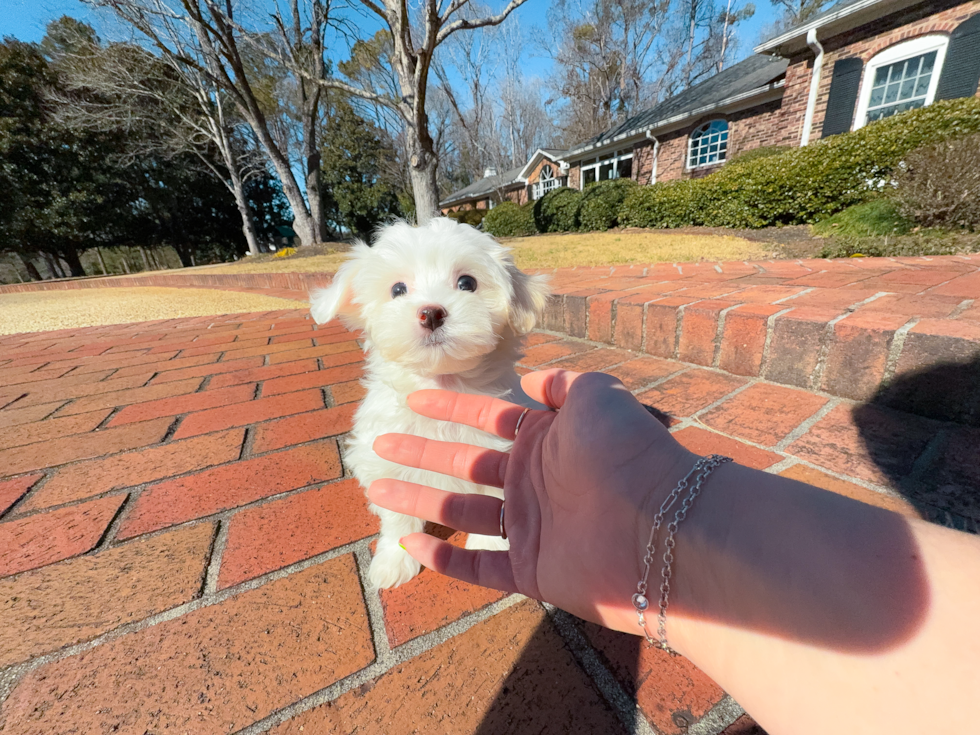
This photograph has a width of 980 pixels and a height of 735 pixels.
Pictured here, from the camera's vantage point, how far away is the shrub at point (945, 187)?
5.23 m

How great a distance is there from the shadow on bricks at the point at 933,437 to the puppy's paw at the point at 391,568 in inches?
63.0

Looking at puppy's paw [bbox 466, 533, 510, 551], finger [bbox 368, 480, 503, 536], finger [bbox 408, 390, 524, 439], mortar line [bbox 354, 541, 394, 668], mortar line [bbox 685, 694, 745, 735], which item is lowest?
puppy's paw [bbox 466, 533, 510, 551]

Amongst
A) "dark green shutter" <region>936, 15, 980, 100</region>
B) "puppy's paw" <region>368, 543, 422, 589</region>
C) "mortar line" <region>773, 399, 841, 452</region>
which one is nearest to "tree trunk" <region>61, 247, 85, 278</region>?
"puppy's paw" <region>368, 543, 422, 589</region>

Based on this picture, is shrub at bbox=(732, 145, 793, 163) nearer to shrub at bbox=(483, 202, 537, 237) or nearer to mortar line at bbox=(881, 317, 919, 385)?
shrub at bbox=(483, 202, 537, 237)

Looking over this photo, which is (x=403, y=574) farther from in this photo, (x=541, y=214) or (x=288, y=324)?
(x=541, y=214)

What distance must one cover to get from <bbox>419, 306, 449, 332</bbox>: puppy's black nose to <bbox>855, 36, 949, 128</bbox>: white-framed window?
15375 mm

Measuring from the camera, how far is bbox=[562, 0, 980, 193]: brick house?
9680mm

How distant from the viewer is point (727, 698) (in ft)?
2.87

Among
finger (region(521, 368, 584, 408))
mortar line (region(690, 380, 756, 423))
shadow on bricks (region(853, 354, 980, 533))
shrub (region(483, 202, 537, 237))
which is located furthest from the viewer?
shrub (region(483, 202, 537, 237))

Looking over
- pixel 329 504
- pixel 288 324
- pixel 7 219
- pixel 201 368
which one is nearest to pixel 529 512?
pixel 329 504

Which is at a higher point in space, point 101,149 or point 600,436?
point 101,149

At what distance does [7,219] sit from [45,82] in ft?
23.4

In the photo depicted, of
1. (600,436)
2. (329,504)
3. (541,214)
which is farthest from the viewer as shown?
(541,214)

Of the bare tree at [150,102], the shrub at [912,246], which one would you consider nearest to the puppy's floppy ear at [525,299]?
the shrub at [912,246]
